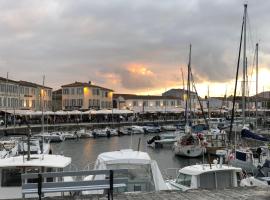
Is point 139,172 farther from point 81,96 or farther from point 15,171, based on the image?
point 81,96

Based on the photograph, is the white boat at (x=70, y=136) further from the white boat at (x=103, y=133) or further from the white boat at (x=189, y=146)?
the white boat at (x=189, y=146)

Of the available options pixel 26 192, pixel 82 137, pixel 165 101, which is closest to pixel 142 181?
pixel 26 192

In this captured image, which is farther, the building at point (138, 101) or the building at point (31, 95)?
the building at point (138, 101)

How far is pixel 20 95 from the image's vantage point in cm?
12069

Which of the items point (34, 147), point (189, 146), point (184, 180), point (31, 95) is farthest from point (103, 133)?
point (184, 180)

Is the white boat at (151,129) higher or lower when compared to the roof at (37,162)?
lower

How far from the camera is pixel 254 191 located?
13914mm

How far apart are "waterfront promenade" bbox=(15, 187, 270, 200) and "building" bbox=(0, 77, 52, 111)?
294 feet

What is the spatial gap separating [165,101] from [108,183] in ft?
514

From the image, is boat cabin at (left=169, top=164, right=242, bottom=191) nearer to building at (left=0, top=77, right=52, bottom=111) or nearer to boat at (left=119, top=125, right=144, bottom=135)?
boat at (left=119, top=125, right=144, bottom=135)

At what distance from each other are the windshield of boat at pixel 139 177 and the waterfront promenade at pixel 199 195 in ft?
7.08

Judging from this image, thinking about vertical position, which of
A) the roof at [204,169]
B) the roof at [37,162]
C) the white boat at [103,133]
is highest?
the roof at [37,162]

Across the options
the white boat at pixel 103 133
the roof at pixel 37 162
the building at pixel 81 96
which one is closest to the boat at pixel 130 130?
the white boat at pixel 103 133

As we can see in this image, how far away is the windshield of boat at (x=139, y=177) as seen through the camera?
1593 cm
